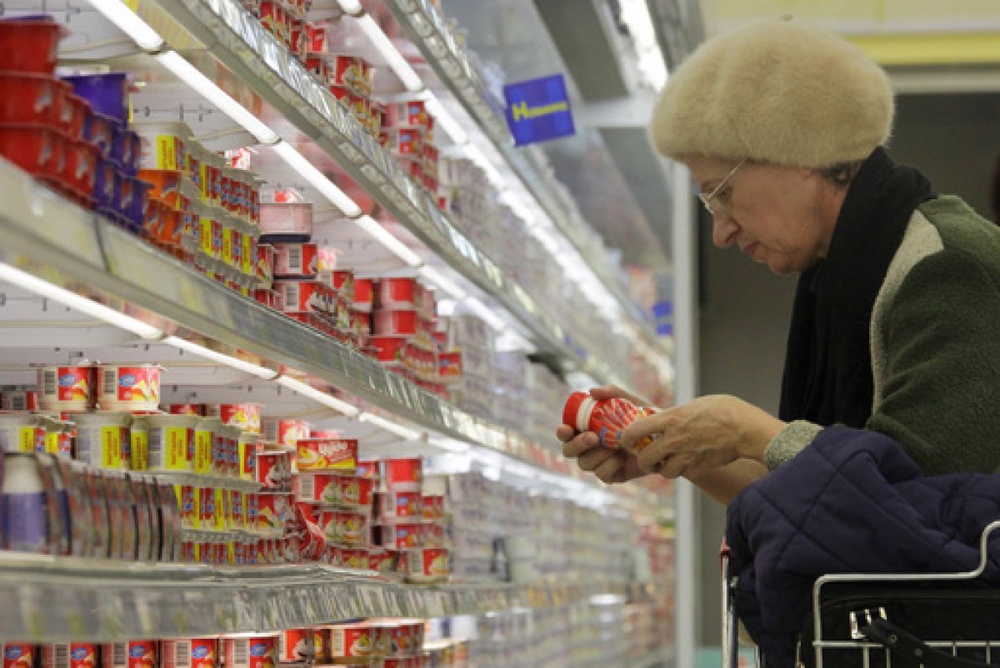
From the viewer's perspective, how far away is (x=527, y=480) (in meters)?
6.52

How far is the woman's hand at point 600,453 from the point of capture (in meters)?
2.61

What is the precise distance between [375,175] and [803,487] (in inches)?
51.7

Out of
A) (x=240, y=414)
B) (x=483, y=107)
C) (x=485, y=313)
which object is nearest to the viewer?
(x=240, y=414)

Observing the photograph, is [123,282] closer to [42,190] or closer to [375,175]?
[42,190]

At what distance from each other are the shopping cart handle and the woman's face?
705mm

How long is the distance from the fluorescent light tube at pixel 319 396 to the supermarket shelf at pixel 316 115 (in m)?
0.37

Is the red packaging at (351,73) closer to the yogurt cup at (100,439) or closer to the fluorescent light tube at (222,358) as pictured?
the fluorescent light tube at (222,358)

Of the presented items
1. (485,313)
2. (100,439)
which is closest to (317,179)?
(100,439)

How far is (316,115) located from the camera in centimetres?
262

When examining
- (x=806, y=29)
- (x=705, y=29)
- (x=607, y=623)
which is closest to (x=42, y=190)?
(x=806, y=29)

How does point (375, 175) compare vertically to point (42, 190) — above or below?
above

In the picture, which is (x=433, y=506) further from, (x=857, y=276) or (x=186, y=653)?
(x=857, y=276)

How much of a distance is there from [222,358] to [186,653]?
0.45 metres

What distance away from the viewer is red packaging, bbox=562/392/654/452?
2.56 meters
